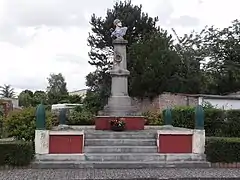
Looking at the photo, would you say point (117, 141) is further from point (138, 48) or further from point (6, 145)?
point (138, 48)

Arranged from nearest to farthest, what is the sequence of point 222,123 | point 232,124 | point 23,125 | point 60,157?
1. point 60,157
2. point 23,125
3. point 232,124
4. point 222,123

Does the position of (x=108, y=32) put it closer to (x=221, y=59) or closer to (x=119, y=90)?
(x=221, y=59)

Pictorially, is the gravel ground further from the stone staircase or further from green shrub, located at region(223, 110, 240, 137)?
green shrub, located at region(223, 110, 240, 137)

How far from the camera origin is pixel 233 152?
41.8 ft

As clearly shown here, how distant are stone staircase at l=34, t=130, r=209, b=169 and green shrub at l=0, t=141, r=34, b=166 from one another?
14.8 inches

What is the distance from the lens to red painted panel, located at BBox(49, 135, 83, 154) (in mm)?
12789

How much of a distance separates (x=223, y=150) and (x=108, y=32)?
32.5 m

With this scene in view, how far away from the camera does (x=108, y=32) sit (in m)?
44.2

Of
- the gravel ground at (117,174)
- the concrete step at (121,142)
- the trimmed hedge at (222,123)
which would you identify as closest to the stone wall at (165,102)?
the trimmed hedge at (222,123)

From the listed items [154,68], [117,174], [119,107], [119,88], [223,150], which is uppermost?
[154,68]

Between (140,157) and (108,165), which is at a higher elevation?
(140,157)

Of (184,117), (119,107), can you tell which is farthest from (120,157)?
(184,117)

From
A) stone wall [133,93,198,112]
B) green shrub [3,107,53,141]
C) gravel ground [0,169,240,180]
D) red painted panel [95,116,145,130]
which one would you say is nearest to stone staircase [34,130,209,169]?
gravel ground [0,169,240,180]

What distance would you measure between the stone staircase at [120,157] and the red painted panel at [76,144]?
0.21 meters
